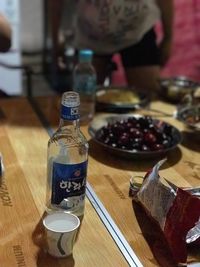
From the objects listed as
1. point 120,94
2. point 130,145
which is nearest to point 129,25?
point 120,94

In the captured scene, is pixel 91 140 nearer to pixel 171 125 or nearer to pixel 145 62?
pixel 171 125

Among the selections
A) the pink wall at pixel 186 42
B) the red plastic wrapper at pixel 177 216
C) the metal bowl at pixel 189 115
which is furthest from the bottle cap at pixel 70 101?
the pink wall at pixel 186 42

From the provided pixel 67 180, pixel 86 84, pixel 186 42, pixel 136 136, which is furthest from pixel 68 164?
pixel 186 42

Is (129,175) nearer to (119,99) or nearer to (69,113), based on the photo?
(69,113)

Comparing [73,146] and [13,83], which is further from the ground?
[73,146]

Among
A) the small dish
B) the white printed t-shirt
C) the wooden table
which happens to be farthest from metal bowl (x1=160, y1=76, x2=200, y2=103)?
the white printed t-shirt

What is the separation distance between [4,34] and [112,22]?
21.9 inches

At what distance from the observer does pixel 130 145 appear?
1339 mm

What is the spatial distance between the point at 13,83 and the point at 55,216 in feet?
8.28

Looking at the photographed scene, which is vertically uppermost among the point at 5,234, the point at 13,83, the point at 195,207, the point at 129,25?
the point at 129,25

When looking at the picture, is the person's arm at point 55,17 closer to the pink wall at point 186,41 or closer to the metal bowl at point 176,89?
the metal bowl at point 176,89

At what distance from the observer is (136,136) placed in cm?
137

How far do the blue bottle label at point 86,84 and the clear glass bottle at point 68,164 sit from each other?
0.64 meters

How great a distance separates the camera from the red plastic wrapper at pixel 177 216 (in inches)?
35.9
